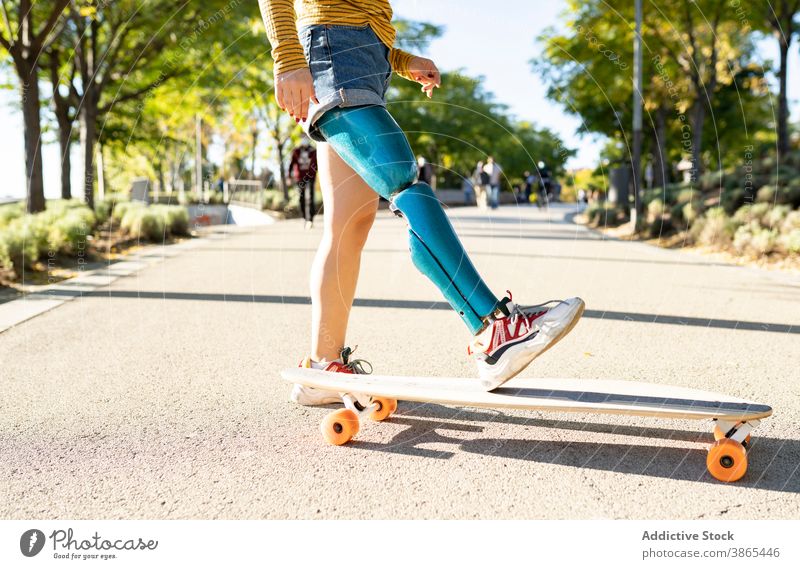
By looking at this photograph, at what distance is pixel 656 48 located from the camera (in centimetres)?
1953

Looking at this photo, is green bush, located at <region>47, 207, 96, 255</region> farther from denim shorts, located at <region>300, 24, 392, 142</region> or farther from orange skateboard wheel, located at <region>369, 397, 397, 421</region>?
denim shorts, located at <region>300, 24, 392, 142</region>

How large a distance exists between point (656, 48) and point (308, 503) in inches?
781

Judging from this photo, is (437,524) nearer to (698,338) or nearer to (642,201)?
(698,338)

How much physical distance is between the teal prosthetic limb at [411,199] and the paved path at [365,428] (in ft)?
1.85

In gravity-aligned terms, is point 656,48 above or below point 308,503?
above

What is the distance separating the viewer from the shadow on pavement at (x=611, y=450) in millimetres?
2383

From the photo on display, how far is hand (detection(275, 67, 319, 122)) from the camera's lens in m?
2.58

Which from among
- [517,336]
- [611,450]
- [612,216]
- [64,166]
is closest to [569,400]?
[517,336]

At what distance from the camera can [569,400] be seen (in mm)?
2371

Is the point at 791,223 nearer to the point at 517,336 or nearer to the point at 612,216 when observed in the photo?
the point at 612,216

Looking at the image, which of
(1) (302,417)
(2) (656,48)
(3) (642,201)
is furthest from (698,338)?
(2) (656,48)

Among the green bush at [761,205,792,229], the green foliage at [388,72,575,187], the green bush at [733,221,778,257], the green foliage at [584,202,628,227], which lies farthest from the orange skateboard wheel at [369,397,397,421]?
the green foliage at [388,72,575,187]

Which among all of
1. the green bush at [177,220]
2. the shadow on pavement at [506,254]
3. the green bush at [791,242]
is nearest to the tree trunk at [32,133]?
the green bush at [177,220]

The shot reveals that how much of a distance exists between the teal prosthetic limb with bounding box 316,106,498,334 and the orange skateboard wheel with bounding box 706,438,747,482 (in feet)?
2.67
